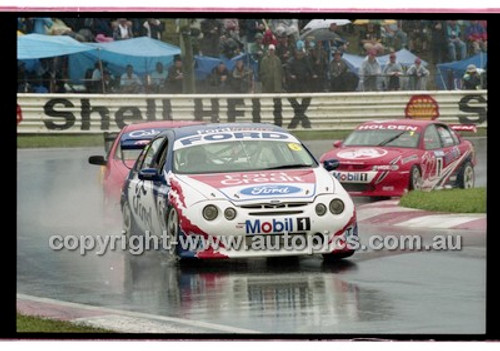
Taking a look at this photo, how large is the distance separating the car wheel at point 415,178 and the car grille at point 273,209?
102 cm

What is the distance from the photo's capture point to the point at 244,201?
15.3 metres

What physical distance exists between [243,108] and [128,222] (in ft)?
3.94

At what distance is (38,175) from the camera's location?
14812 mm

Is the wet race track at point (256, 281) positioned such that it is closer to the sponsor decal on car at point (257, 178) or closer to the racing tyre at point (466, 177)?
the racing tyre at point (466, 177)

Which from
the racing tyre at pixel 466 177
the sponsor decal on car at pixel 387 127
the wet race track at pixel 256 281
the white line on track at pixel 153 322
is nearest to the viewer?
the white line on track at pixel 153 322

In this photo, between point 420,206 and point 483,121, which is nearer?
point 483,121

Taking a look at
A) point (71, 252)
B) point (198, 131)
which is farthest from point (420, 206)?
point (71, 252)

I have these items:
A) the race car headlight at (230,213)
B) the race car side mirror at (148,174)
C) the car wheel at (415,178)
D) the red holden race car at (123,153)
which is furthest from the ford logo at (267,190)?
the car wheel at (415,178)

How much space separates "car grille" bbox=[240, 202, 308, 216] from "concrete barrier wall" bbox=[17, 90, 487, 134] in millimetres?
655

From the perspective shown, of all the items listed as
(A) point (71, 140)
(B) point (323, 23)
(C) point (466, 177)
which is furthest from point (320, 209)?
(A) point (71, 140)

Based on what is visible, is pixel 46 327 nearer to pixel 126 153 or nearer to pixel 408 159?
pixel 126 153

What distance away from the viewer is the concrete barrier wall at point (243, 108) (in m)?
14.8

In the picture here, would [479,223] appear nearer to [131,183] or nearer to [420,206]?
[420,206]
